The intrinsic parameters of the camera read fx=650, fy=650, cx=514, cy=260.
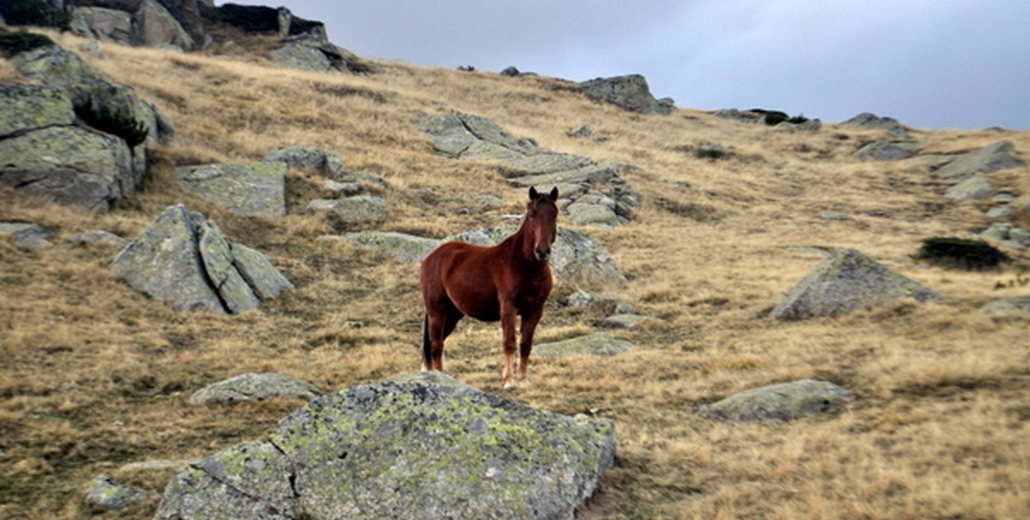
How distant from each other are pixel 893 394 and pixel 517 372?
5851 millimetres

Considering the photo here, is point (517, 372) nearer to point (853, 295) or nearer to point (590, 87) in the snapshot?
point (853, 295)

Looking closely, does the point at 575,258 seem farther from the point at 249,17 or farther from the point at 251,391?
the point at 249,17

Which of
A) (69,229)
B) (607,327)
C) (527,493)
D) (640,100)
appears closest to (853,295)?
(607,327)

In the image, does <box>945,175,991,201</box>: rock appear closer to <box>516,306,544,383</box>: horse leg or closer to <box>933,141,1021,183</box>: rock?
<box>933,141,1021,183</box>: rock

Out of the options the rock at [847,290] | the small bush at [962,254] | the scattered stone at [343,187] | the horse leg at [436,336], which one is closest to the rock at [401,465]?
the horse leg at [436,336]

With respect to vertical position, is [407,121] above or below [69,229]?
above

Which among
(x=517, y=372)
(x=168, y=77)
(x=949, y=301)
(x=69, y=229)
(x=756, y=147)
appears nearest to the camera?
(x=517, y=372)

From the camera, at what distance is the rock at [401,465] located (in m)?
5.86

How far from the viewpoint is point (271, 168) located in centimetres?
2838

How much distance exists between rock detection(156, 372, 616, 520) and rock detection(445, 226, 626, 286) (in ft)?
49.1

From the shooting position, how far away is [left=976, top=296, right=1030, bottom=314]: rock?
1271 cm

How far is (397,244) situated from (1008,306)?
18.7m

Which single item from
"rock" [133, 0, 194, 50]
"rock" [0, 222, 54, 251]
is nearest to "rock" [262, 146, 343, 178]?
"rock" [0, 222, 54, 251]

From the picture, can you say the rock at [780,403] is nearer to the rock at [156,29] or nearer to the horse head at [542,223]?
the horse head at [542,223]
